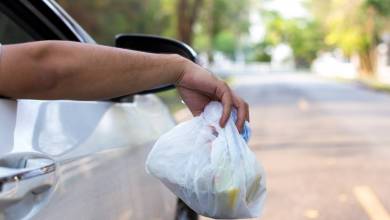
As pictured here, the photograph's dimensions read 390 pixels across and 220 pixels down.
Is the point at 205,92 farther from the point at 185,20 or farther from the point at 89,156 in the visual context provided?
the point at 185,20

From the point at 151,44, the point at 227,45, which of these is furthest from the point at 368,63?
the point at 227,45

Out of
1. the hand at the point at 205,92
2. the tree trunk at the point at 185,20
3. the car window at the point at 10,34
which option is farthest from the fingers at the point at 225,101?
the tree trunk at the point at 185,20

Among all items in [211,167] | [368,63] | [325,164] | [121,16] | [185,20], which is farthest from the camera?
[368,63]

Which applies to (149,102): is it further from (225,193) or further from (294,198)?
(294,198)

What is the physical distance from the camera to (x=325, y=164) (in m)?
8.62

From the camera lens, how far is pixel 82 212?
1.69m

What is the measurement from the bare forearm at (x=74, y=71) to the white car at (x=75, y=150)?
0.30ft

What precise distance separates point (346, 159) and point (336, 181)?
173cm

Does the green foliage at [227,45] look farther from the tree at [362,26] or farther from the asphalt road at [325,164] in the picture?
the asphalt road at [325,164]

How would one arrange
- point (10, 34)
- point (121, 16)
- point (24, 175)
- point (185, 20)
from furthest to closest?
1. point (185, 20)
2. point (121, 16)
3. point (10, 34)
4. point (24, 175)

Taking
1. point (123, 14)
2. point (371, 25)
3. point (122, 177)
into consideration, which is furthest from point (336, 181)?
point (371, 25)

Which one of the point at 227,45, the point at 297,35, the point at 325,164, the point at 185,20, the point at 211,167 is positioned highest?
the point at 211,167

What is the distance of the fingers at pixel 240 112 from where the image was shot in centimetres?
186

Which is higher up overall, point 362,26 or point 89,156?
point 89,156
